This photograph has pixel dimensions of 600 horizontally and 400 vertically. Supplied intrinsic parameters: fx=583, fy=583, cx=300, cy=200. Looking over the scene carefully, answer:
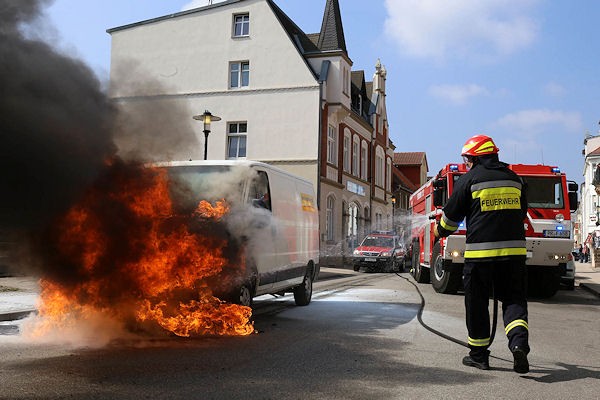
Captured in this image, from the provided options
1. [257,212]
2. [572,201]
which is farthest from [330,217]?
[257,212]

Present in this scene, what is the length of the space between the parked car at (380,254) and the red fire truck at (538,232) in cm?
1087

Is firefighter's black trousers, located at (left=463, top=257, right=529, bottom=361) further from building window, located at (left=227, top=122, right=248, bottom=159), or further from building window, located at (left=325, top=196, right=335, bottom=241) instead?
building window, located at (left=325, top=196, right=335, bottom=241)

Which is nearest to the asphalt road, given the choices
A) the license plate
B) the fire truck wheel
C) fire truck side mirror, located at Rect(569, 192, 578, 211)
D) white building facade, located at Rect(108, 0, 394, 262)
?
the license plate

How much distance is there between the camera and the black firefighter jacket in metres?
5.48

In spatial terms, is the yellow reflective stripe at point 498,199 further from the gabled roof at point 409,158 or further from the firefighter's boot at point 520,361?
the gabled roof at point 409,158

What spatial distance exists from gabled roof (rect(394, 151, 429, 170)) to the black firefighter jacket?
5952 centimetres

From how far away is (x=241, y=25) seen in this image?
99.5ft

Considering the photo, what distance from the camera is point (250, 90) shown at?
2998 centimetres

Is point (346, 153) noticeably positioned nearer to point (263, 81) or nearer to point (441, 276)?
point (263, 81)

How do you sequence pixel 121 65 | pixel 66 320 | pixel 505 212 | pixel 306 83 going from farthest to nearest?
pixel 306 83 → pixel 121 65 → pixel 66 320 → pixel 505 212

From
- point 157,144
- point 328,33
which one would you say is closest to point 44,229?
point 157,144

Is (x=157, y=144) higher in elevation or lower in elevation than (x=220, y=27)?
lower

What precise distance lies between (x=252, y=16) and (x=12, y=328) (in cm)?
2505

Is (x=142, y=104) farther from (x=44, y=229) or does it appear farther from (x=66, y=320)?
(x=66, y=320)
